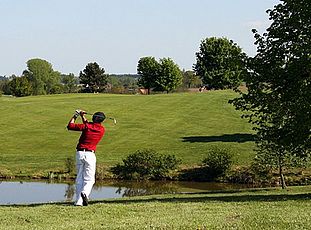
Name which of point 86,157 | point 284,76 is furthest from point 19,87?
point 86,157

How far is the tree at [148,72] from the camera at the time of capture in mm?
120500

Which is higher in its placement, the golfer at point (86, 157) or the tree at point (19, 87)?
the tree at point (19, 87)

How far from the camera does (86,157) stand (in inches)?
629

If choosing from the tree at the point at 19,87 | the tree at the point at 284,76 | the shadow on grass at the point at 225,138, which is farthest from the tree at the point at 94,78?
the tree at the point at 284,76

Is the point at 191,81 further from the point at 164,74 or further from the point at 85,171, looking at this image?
the point at 85,171

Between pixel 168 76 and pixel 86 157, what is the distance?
339 ft

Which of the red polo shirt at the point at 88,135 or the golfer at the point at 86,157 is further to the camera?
the red polo shirt at the point at 88,135

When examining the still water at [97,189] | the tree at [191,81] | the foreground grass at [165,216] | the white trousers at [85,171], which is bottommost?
the still water at [97,189]

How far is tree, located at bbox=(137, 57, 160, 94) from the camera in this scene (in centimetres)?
12050

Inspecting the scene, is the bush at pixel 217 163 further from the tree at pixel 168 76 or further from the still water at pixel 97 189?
the tree at pixel 168 76

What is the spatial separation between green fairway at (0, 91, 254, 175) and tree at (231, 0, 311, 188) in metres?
25.8

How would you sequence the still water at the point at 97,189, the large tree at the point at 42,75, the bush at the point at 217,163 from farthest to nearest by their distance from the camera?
the large tree at the point at 42,75, the bush at the point at 217,163, the still water at the point at 97,189

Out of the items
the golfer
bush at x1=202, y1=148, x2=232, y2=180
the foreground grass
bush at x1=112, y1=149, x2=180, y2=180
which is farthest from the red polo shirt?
bush at x1=112, y1=149, x2=180, y2=180

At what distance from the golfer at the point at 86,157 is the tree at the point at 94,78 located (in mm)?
117481
